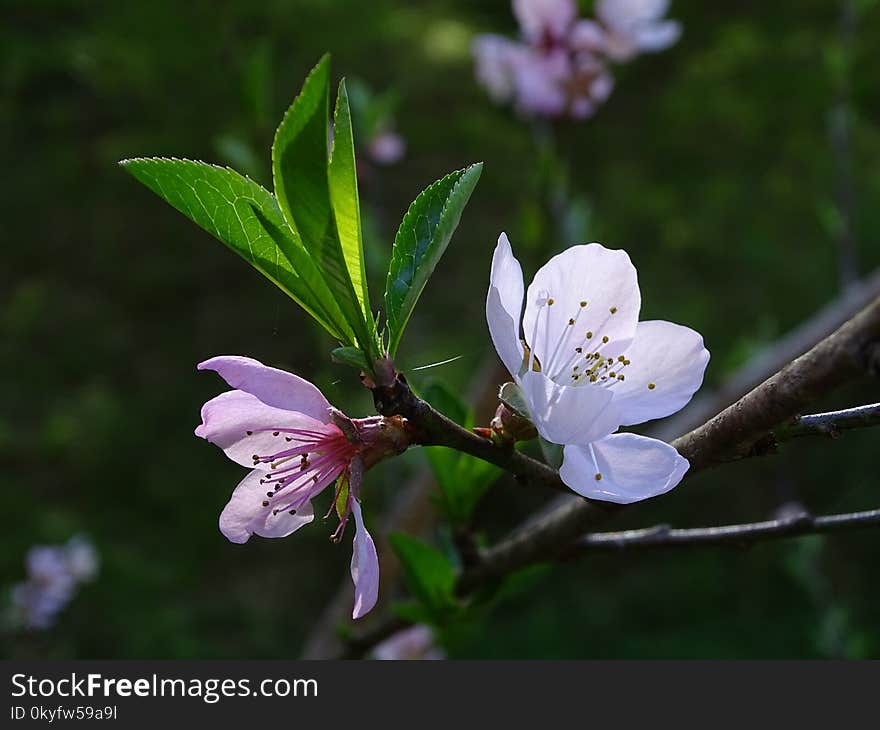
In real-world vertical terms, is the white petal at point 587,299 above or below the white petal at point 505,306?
below

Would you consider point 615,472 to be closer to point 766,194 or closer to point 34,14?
point 766,194

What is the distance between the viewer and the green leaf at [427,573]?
0.62 m

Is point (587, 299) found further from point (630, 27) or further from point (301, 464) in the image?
point (630, 27)

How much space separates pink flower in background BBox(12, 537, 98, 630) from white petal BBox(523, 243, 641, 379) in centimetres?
167

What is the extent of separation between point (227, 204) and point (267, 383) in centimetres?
9

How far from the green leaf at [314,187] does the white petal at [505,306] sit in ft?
0.20

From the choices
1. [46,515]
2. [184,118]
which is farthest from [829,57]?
[46,515]

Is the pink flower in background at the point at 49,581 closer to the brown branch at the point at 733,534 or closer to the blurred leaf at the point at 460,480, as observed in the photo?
the blurred leaf at the point at 460,480

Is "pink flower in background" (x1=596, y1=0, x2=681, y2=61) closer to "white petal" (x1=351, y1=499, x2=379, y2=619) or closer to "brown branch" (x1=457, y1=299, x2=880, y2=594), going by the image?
"brown branch" (x1=457, y1=299, x2=880, y2=594)

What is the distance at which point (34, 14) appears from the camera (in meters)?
2.54

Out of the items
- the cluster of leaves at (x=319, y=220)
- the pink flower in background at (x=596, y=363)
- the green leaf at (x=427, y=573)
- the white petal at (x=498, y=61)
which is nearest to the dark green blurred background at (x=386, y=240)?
the white petal at (x=498, y=61)

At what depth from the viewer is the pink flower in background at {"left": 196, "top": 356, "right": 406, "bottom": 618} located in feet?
1.36

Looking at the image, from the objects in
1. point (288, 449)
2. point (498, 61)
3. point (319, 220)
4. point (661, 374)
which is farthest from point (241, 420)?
point (498, 61)

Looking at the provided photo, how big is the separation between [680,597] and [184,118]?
6.21ft
